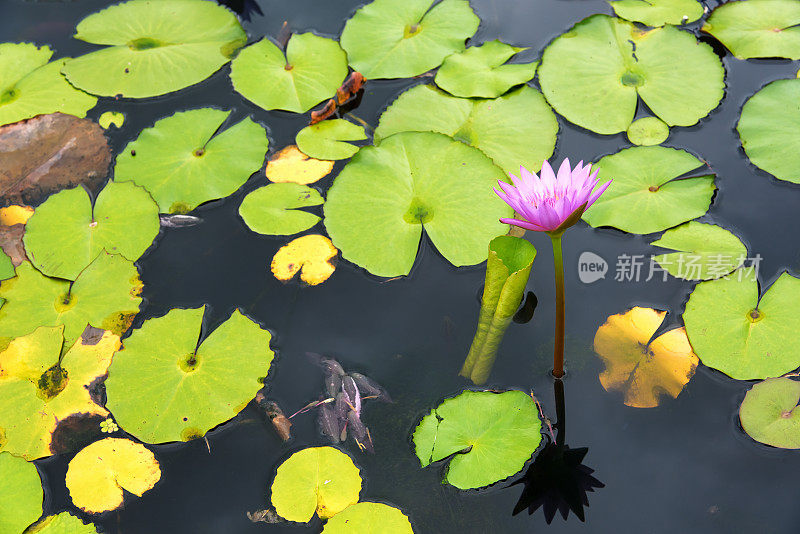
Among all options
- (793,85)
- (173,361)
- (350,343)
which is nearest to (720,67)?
(793,85)

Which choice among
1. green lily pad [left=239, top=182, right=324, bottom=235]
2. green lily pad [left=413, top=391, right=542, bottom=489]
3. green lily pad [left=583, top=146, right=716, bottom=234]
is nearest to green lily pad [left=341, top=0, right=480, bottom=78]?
green lily pad [left=239, top=182, right=324, bottom=235]

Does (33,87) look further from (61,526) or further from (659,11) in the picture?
(659,11)

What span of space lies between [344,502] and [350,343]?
26.2 inches

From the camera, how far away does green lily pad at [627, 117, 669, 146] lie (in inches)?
124

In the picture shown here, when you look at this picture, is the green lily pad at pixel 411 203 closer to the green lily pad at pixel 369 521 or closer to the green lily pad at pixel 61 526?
the green lily pad at pixel 369 521

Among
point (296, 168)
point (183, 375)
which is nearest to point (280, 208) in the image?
point (296, 168)

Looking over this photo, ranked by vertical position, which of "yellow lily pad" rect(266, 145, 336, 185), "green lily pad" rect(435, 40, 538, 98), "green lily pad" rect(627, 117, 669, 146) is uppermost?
"green lily pad" rect(435, 40, 538, 98)

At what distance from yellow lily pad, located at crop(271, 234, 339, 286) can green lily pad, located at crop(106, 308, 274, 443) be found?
30cm

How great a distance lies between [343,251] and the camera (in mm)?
2846

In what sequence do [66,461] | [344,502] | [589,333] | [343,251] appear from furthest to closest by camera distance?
[343,251] → [589,333] → [66,461] → [344,502]

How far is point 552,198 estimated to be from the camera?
2.16 m

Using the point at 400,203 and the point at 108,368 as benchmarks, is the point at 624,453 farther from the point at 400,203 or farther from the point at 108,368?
the point at 108,368

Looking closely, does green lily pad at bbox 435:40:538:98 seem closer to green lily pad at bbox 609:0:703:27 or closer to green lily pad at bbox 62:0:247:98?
green lily pad at bbox 609:0:703:27

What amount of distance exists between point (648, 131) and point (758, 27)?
44.4 inches
